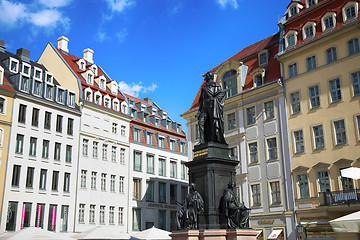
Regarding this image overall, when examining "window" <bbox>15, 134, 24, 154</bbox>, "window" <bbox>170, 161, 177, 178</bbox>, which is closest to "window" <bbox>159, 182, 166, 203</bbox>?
"window" <bbox>170, 161, 177, 178</bbox>

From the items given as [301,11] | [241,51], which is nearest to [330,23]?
[301,11]

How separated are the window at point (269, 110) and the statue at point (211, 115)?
17901 mm

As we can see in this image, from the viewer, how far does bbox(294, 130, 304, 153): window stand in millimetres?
30547

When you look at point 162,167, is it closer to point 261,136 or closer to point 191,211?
point 261,136

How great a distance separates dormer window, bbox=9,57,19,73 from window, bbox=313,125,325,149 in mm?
26209

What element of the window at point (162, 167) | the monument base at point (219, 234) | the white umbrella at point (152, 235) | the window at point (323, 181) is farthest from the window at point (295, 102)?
the window at point (162, 167)

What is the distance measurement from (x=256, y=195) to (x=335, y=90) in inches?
391

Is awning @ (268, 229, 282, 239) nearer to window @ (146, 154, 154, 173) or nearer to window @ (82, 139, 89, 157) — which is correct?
window @ (82, 139, 89, 157)

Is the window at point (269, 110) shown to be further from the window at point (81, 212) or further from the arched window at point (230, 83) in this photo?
the window at point (81, 212)

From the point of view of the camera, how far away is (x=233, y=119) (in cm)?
3597

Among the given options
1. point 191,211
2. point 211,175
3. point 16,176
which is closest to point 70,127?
point 16,176

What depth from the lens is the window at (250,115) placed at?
3422 centimetres

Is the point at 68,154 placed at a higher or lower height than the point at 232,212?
higher

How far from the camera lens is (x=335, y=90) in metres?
29.2
